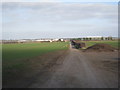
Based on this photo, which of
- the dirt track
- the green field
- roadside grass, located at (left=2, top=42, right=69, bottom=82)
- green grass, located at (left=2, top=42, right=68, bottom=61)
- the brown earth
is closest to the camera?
the dirt track

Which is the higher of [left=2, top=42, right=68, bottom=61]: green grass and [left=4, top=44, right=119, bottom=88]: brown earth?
[left=2, top=42, right=68, bottom=61]: green grass

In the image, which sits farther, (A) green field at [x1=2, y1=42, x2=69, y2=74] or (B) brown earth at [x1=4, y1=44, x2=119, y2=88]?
(A) green field at [x1=2, y1=42, x2=69, y2=74]

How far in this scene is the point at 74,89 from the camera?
9.81 meters

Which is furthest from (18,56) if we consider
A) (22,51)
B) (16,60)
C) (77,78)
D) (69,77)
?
(77,78)

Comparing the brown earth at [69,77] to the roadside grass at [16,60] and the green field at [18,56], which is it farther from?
the green field at [18,56]

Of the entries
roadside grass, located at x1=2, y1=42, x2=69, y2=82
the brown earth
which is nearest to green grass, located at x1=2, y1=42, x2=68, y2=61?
roadside grass, located at x1=2, y1=42, x2=69, y2=82

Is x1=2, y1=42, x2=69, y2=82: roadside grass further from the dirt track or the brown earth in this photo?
the dirt track

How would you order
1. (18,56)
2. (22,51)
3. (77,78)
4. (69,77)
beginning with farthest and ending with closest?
(22,51) < (18,56) < (69,77) < (77,78)

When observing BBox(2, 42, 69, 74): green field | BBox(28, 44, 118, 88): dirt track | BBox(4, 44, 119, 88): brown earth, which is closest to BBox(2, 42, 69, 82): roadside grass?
BBox(2, 42, 69, 74): green field

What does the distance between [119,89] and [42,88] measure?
372 centimetres

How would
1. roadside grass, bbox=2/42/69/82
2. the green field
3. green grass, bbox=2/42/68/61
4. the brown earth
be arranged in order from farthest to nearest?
green grass, bbox=2/42/68/61
the green field
roadside grass, bbox=2/42/69/82
the brown earth

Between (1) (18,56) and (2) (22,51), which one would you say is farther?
(2) (22,51)

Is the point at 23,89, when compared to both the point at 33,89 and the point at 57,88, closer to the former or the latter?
the point at 33,89

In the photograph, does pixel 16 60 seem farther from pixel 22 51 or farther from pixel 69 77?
pixel 22 51
